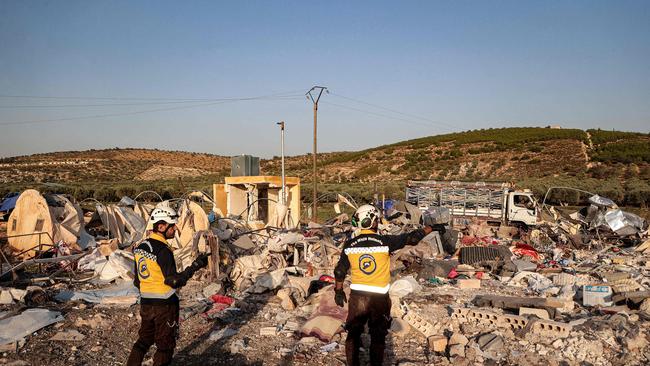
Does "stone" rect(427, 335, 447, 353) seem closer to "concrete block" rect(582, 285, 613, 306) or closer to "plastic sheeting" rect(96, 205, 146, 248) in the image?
"concrete block" rect(582, 285, 613, 306)

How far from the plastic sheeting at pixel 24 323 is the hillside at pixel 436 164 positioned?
31.2 meters

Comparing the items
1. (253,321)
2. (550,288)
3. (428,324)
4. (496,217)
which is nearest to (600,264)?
(550,288)

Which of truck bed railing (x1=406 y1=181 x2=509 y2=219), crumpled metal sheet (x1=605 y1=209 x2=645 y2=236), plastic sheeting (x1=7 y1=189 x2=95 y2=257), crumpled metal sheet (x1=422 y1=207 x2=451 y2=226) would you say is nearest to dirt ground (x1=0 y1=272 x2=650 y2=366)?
plastic sheeting (x1=7 y1=189 x2=95 y2=257)

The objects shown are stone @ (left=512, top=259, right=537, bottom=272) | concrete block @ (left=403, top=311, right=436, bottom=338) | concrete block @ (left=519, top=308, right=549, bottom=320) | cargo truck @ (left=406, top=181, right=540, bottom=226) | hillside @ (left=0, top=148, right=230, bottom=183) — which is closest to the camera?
concrete block @ (left=403, top=311, right=436, bottom=338)

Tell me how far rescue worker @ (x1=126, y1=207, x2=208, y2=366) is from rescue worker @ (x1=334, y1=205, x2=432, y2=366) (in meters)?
1.48

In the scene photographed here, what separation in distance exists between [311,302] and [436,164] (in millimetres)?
48813

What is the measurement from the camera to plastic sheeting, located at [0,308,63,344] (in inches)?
259

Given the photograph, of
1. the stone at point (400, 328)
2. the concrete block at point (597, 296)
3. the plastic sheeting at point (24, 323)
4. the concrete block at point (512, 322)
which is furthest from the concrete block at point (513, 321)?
the plastic sheeting at point (24, 323)

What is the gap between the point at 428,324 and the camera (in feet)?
23.3

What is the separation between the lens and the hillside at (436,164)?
42.7m

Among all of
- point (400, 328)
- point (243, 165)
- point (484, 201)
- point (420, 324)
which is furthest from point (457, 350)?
point (484, 201)

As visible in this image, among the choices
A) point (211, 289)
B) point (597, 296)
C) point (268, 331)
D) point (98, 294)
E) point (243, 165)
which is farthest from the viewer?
point (243, 165)

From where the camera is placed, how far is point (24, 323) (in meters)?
6.91

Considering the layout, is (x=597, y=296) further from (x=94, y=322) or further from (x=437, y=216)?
(x=437, y=216)
